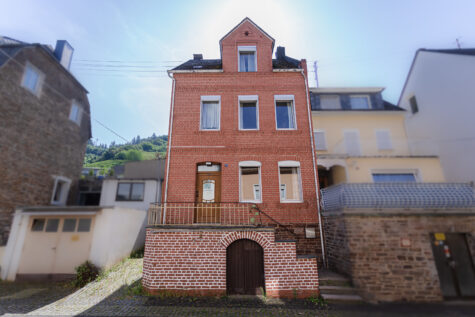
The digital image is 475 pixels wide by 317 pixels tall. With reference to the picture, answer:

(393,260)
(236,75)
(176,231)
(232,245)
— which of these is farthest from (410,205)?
(236,75)

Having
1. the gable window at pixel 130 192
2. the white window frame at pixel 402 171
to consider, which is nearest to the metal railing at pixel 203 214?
the gable window at pixel 130 192

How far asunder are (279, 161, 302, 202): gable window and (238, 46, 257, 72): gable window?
18.0ft

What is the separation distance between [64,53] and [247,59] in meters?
15.4

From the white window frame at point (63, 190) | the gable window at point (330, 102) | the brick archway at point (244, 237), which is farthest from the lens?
the gable window at point (330, 102)

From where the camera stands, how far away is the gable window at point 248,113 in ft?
33.9

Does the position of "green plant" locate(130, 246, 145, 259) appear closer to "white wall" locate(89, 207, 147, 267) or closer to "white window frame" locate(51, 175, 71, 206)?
"white wall" locate(89, 207, 147, 267)

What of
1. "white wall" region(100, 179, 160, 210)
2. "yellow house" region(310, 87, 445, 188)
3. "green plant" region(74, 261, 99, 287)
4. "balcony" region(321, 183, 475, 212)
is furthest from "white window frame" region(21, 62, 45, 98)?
"balcony" region(321, 183, 475, 212)

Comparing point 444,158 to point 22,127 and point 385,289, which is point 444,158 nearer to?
point 385,289

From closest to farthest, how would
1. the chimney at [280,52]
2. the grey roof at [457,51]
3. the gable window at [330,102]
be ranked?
the grey roof at [457,51], the chimney at [280,52], the gable window at [330,102]

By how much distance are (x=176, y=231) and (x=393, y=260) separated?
23.6ft

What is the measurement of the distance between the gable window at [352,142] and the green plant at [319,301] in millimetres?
9835

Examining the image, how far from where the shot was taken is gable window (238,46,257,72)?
441 inches

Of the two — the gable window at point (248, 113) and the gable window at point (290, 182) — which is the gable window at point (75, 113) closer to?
the gable window at point (248, 113)

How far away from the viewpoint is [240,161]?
952 centimetres
